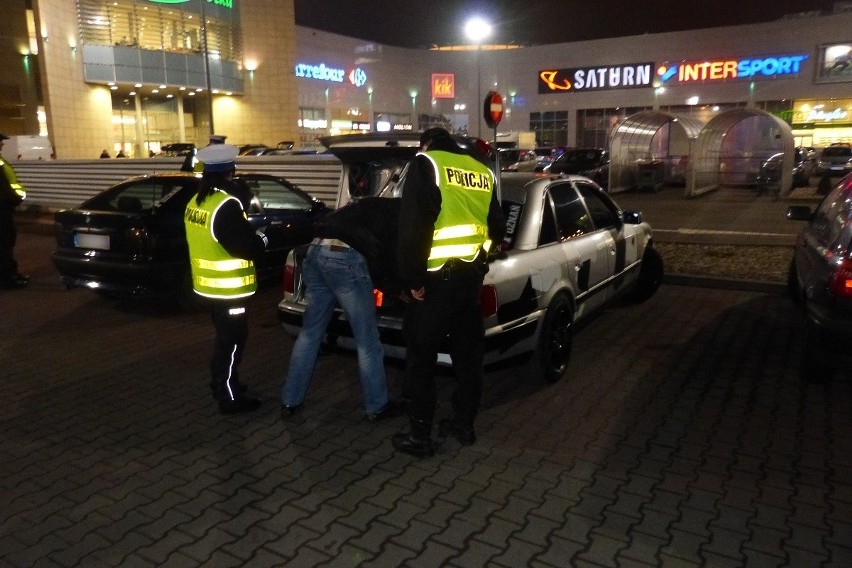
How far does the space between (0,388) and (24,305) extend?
318cm

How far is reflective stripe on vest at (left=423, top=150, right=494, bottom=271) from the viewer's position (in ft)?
12.1

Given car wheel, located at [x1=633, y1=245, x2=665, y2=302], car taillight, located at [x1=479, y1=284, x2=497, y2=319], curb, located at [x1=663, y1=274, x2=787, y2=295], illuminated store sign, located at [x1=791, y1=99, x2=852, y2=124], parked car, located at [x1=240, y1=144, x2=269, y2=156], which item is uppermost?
illuminated store sign, located at [x1=791, y1=99, x2=852, y2=124]

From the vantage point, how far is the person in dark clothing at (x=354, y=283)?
4070mm

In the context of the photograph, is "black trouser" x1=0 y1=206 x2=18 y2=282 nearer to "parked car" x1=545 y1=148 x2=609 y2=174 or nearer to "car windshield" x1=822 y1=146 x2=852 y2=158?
"parked car" x1=545 y1=148 x2=609 y2=174

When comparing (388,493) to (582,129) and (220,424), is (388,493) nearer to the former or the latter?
(220,424)

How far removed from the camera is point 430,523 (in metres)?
3.32

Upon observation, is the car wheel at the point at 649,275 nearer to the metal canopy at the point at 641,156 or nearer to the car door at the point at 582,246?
the car door at the point at 582,246

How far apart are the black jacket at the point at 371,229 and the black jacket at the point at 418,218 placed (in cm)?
40

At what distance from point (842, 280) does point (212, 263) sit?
13.7ft

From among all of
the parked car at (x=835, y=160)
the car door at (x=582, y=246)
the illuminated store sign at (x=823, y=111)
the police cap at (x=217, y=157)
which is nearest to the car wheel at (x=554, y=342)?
the car door at (x=582, y=246)

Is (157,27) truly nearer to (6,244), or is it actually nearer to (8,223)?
(8,223)

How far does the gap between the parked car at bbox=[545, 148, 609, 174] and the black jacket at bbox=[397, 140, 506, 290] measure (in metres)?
21.8

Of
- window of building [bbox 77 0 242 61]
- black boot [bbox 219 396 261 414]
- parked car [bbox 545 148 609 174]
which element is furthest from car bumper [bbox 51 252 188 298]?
window of building [bbox 77 0 242 61]

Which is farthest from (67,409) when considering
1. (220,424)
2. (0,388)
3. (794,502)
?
(794,502)
